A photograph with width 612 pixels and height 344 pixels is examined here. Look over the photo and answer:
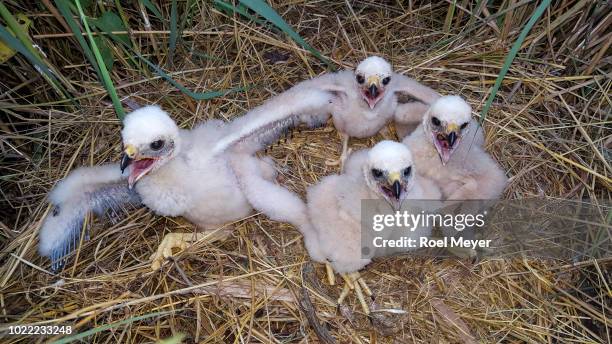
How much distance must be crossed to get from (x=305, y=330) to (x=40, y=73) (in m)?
1.82

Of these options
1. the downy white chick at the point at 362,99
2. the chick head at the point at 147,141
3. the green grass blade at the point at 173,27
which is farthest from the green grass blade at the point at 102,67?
the downy white chick at the point at 362,99

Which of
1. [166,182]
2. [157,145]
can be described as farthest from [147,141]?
[166,182]

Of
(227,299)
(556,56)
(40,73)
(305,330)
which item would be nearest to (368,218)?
(305,330)

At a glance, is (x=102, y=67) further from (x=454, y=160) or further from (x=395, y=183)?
(x=454, y=160)

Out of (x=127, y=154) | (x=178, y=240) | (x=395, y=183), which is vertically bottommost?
(x=178, y=240)

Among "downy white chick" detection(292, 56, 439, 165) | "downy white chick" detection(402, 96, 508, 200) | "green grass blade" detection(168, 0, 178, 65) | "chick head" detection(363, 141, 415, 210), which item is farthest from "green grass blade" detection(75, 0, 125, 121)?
"downy white chick" detection(402, 96, 508, 200)

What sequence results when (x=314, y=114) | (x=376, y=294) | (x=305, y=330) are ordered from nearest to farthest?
1. (x=305, y=330)
2. (x=376, y=294)
3. (x=314, y=114)

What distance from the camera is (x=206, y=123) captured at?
2.67 meters

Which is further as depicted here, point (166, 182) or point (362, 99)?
point (362, 99)

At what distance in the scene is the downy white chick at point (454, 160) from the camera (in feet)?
8.18

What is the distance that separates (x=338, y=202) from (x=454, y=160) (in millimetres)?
628

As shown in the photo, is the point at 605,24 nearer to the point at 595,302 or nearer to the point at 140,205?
the point at 595,302

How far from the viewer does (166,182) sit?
2379 mm

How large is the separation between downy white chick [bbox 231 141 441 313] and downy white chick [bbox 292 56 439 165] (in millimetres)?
310
